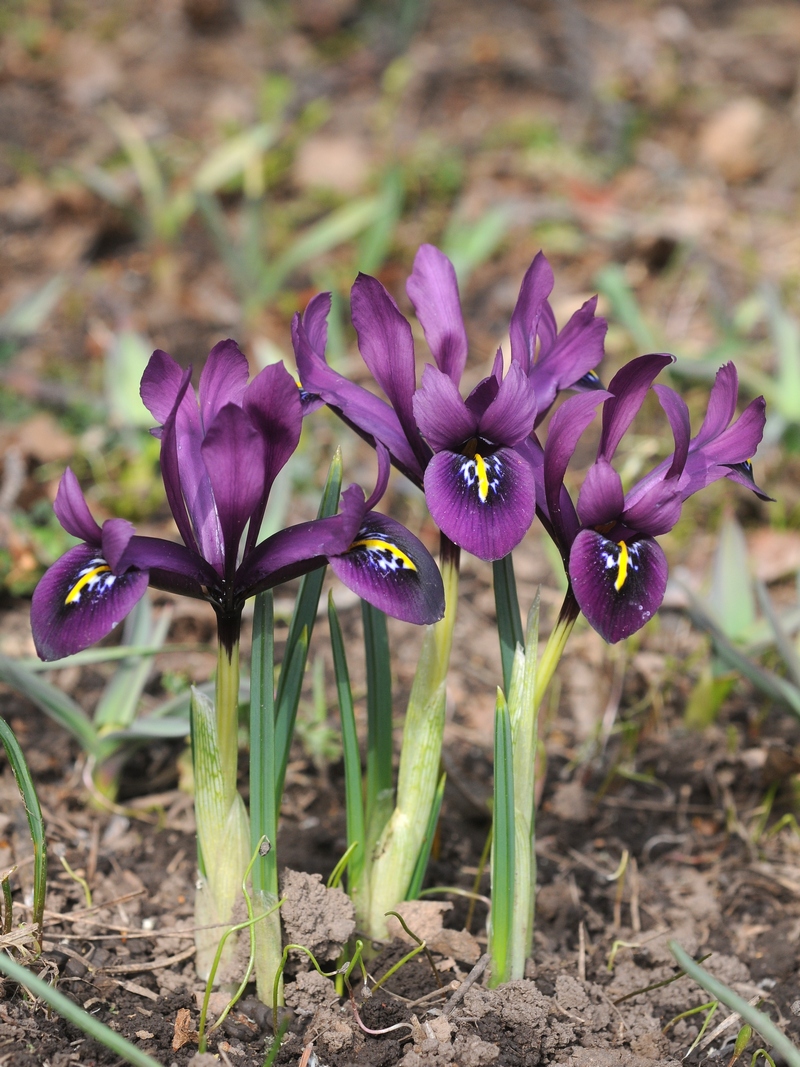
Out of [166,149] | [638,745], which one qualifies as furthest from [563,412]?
[166,149]

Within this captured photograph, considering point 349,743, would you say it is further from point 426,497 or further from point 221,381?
point 221,381

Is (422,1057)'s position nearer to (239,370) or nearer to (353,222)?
(239,370)

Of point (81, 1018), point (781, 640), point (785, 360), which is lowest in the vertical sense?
point (81, 1018)

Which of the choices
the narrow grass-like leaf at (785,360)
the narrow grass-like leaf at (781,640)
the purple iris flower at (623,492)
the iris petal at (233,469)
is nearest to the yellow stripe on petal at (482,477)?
the purple iris flower at (623,492)

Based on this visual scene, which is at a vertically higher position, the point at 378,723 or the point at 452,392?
the point at 452,392

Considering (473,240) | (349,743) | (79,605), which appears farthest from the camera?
(473,240)

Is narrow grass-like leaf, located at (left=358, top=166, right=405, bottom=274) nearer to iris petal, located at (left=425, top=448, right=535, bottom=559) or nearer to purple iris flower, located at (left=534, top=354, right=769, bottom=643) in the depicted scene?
purple iris flower, located at (left=534, top=354, right=769, bottom=643)

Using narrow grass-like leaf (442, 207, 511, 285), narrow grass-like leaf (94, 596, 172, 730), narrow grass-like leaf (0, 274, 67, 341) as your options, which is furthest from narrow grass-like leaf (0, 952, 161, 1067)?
narrow grass-like leaf (442, 207, 511, 285)

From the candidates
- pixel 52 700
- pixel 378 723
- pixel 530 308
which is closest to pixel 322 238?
pixel 52 700
